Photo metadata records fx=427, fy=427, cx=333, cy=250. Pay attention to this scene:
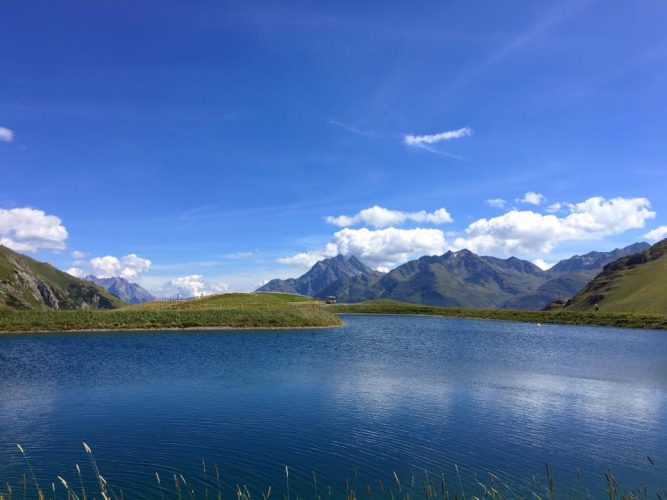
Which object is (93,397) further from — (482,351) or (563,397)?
(482,351)

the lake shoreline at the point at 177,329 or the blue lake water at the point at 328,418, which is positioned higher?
the lake shoreline at the point at 177,329

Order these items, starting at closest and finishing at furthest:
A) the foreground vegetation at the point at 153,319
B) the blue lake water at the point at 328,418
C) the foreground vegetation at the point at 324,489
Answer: the foreground vegetation at the point at 324,489 < the blue lake water at the point at 328,418 < the foreground vegetation at the point at 153,319

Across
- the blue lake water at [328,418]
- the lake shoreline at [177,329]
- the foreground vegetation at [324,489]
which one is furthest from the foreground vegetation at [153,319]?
the foreground vegetation at [324,489]

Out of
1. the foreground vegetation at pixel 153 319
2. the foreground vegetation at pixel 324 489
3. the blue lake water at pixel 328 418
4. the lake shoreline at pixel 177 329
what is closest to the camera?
the foreground vegetation at pixel 324 489

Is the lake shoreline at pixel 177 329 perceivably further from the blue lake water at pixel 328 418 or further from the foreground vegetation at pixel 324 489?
the foreground vegetation at pixel 324 489

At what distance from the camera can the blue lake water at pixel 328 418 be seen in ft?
82.2

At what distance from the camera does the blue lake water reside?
25.1 metres

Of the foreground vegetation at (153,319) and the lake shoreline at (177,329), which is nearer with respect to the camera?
the lake shoreline at (177,329)

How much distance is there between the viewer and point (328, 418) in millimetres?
35000

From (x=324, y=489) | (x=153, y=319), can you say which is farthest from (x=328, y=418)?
(x=153, y=319)

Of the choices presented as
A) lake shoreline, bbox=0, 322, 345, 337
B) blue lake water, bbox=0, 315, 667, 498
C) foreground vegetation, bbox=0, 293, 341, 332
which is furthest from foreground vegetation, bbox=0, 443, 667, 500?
foreground vegetation, bbox=0, 293, 341, 332

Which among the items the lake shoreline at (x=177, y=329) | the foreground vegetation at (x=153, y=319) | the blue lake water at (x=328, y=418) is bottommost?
the blue lake water at (x=328, y=418)

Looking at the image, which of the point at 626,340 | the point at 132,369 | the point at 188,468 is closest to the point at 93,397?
the point at 132,369

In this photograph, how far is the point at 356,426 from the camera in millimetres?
33062
